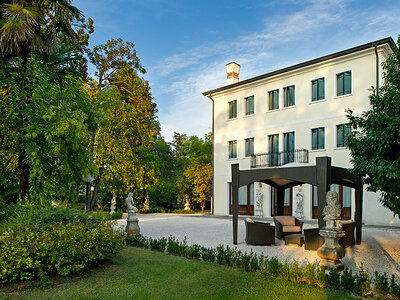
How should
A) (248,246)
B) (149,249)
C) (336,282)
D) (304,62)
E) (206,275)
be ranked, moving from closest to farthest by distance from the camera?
(336,282), (206,275), (149,249), (248,246), (304,62)

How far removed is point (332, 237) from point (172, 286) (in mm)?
3696

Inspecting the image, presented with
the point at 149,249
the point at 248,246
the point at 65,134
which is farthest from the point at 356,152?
the point at 65,134

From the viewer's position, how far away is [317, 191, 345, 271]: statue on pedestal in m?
6.75

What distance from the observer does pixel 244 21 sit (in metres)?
13.5

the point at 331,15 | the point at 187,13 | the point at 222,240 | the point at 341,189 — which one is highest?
the point at 187,13

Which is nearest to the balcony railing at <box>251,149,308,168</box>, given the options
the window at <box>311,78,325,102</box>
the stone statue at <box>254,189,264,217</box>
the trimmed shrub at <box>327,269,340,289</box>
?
the stone statue at <box>254,189,264,217</box>

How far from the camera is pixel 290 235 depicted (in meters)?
10.4

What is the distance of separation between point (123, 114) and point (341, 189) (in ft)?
45.5

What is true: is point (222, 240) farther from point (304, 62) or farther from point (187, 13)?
point (304, 62)

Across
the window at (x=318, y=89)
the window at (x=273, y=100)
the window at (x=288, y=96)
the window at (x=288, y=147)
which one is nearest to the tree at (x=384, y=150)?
the window at (x=318, y=89)

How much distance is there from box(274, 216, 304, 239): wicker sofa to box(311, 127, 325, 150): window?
30.0ft

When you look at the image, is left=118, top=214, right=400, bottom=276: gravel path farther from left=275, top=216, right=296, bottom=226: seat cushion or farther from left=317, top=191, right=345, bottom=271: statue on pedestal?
left=317, top=191, right=345, bottom=271: statue on pedestal

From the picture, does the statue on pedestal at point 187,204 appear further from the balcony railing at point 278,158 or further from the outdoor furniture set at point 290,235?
the outdoor furniture set at point 290,235

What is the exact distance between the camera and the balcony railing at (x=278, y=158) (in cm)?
2008
